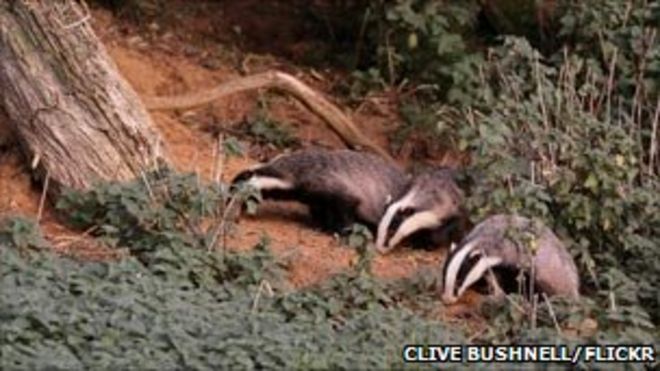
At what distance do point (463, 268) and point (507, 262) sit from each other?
0.25 metres

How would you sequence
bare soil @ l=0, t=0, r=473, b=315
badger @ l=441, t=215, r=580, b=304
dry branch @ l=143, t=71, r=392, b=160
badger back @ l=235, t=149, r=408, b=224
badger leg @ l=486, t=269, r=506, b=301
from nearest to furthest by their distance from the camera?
badger leg @ l=486, t=269, r=506, b=301
badger @ l=441, t=215, r=580, b=304
bare soil @ l=0, t=0, r=473, b=315
badger back @ l=235, t=149, r=408, b=224
dry branch @ l=143, t=71, r=392, b=160

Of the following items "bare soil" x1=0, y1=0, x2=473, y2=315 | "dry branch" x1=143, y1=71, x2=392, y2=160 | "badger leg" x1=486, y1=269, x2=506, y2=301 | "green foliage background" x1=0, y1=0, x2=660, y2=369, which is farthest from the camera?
"dry branch" x1=143, y1=71, x2=392, y2=160

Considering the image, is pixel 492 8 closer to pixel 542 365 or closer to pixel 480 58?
pixel 480 58

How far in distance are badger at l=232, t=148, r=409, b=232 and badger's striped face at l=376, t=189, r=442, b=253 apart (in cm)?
20

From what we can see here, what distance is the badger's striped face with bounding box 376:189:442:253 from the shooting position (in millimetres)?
9344

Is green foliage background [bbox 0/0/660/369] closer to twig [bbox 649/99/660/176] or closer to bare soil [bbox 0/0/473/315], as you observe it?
twig [bbox 649/99/660/176]

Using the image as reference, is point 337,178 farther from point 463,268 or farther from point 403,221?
point 463,268

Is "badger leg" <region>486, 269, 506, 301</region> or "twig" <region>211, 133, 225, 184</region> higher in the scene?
"twig" <region>211, 133, 225, 184</region>

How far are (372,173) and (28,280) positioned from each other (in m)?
2.79

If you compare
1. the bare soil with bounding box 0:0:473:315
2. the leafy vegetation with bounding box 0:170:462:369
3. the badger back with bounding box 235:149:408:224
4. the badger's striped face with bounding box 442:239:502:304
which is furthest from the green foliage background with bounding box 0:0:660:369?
the badger back with bounding box 235:149:408:224

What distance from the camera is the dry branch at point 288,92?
35.0 feet

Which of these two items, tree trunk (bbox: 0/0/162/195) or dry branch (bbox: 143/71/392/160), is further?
dry branch (bbox: 143/71/392/160)

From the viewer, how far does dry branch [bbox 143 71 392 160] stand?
1066 cm

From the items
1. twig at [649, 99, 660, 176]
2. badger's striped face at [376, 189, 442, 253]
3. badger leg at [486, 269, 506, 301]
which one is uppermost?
twig at [649, 99, 660, 176]
